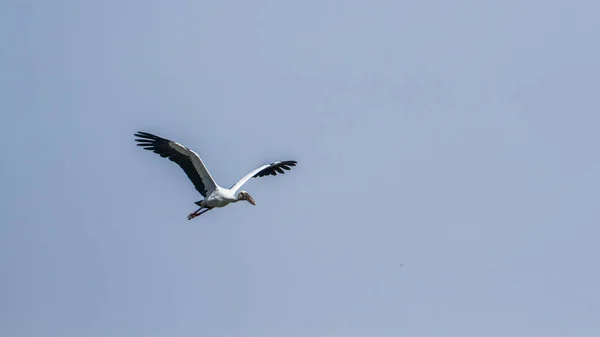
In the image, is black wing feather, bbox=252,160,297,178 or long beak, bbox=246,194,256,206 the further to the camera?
black wing feather, bbox=252,160,297,178

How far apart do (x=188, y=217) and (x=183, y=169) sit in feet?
6.51

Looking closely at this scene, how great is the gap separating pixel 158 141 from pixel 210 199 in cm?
309

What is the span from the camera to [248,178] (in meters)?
97.5

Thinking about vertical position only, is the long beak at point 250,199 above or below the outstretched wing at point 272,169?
below

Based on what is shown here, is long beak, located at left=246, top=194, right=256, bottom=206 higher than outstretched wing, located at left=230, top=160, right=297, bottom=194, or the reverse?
outstretched wing, located at left=230, top=160, right=297, bottom=194

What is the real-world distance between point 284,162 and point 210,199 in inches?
169

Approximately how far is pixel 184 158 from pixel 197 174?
854 mm

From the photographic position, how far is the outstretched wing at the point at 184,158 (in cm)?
9456

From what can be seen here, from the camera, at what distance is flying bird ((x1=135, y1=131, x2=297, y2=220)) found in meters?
94.7

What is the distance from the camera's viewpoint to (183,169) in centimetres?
9562

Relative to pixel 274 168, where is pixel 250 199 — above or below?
below

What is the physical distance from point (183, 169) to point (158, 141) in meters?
1.70

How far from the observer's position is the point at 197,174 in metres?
95.5

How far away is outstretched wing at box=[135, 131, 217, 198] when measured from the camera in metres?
94.6
